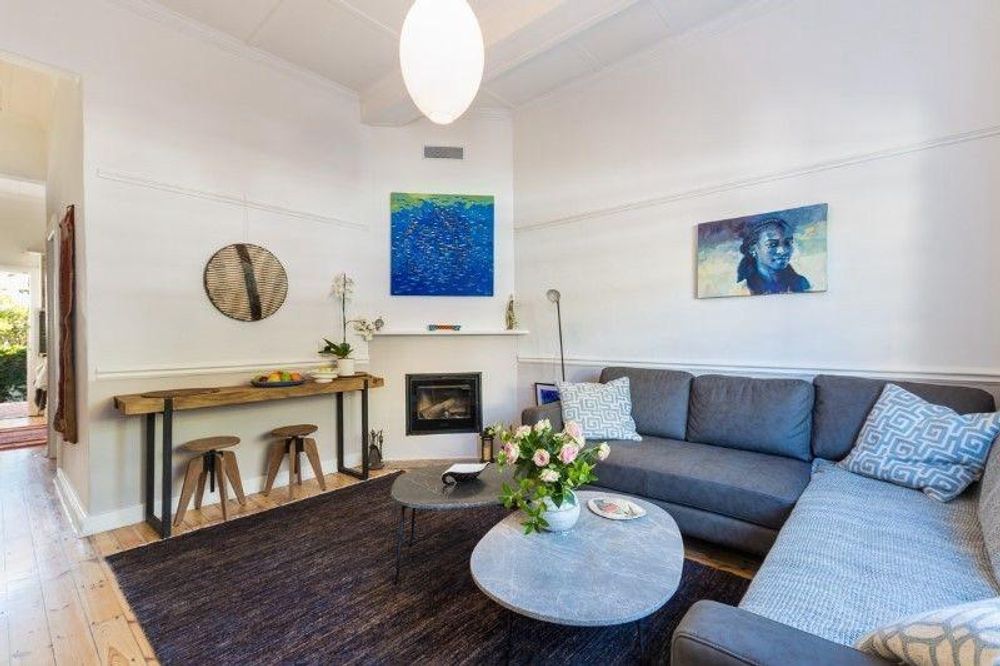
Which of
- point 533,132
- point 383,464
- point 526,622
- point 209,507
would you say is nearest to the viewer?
point 526,622

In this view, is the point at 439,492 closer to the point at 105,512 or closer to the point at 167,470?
the point at 167,470

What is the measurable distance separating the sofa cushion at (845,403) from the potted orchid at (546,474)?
1.62 metres

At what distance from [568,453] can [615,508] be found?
0.46 metres

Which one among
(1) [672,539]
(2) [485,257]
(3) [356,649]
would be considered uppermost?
(2) [485,257]

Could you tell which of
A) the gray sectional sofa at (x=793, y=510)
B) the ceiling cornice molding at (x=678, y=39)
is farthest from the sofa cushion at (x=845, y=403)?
the ceiling cornice molding at (x=678, y=39)

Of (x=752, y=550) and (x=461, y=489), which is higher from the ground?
(x=461, y=489)

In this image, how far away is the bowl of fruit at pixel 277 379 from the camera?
3262 mm

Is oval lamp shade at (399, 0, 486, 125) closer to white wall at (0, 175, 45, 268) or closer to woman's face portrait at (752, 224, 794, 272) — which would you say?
woman's face portrait at (752, 224, 794, 272)

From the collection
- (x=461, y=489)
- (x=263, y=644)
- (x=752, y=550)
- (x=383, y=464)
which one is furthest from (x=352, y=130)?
(x=752, y=550)

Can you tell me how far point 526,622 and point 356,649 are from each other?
0.68 m

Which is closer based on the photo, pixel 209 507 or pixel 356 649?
pixel 356 649

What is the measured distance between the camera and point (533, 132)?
4.38 m

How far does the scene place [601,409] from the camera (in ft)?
10.1

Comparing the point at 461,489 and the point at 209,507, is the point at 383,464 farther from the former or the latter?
the point at 461,489
